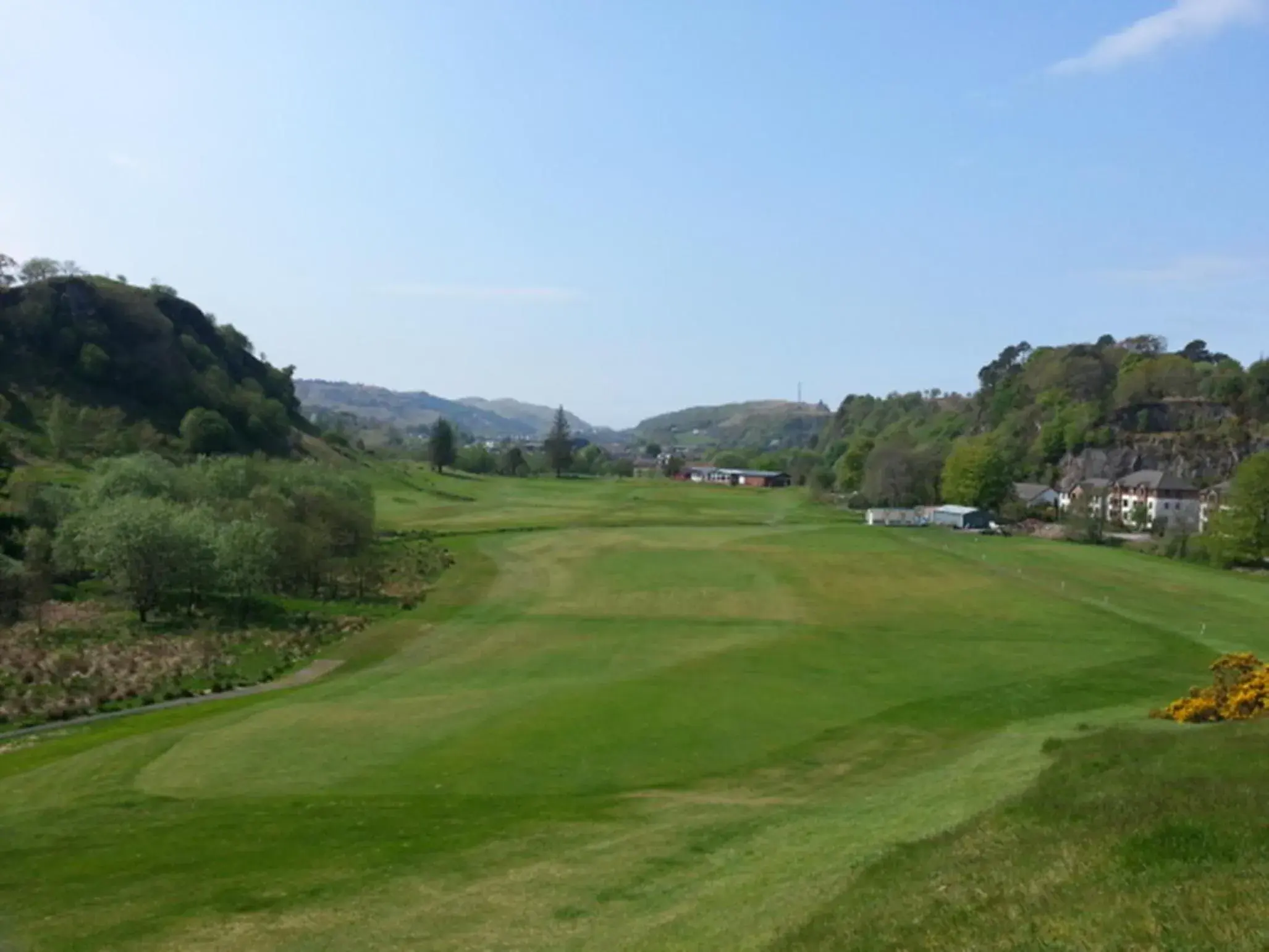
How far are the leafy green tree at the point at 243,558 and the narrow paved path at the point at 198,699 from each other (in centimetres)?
1315

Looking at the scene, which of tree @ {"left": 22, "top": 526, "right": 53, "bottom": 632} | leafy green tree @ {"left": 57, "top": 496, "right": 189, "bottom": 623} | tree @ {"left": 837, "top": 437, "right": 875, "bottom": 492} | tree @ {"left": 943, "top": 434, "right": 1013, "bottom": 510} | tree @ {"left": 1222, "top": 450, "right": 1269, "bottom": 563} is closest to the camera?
leafy green tree @ {"left": 57, "top": 496, "right": 189, "bottom": 623}

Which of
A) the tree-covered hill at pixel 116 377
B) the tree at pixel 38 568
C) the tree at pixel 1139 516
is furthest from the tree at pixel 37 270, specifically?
the tree at pixel 1139 516

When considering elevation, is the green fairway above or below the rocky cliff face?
below

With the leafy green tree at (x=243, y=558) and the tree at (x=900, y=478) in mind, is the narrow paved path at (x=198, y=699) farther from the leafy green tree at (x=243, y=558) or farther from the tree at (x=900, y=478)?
the tree at (x=900, y=478)

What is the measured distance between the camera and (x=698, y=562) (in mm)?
84188

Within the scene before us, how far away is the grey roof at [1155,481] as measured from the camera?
423ft

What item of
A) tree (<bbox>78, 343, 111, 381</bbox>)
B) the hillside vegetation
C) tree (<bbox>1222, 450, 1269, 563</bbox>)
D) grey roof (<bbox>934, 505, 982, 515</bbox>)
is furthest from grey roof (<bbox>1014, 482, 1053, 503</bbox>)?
tree (<bbox>78, 343, 111, 381</bbox>)

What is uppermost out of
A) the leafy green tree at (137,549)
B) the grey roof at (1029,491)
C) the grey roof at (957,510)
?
the grey roof at (1029,491)

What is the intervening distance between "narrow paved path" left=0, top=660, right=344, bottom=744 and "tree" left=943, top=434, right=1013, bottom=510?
111586 mm

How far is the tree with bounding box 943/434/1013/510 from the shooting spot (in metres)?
139

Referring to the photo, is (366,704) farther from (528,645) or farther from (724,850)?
(724,850)

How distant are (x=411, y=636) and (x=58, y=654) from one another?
17.0 metres

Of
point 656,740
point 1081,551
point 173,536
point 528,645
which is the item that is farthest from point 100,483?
point 1081,551

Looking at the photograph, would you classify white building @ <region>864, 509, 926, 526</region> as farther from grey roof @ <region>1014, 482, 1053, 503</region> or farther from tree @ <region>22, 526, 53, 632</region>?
tree @ <region>22, 526, 53, 632</region>
